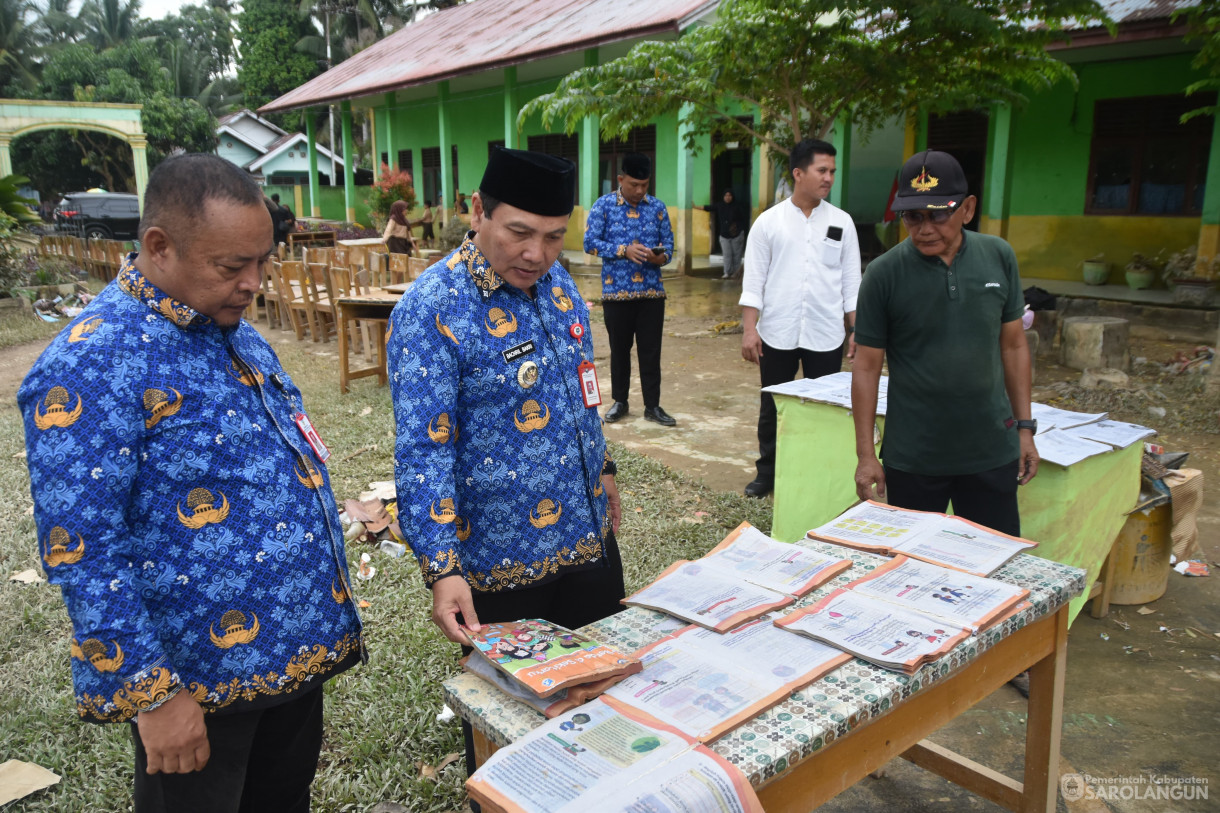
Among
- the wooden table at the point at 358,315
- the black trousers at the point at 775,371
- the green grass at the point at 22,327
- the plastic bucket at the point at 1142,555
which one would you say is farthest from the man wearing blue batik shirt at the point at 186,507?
the green grass at the point at 22,327

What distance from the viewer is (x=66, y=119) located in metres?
22.3

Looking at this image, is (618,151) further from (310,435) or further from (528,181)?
(310,435)

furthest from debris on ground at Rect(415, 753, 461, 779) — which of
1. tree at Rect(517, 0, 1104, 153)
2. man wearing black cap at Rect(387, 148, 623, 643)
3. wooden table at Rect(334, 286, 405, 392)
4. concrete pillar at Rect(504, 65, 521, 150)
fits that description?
concrete pillar at Rect(504, 65, 521, 150)

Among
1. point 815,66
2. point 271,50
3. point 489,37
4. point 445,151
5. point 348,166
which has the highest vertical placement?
point 271,50

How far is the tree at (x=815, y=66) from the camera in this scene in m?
7.05

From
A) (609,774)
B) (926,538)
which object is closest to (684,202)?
(926,538)

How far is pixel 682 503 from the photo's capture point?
5.08m

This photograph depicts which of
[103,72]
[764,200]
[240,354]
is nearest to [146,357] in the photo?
[240,354]

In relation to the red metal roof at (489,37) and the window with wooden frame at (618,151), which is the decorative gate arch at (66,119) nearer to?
the red metal roof at (489,37)

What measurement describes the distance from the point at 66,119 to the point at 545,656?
85.9 feet

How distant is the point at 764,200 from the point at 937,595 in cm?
1349

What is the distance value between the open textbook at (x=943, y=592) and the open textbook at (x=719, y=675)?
324 millimetres

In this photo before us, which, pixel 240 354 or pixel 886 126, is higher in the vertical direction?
pixel 886 126

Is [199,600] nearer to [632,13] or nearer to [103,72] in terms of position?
[632,13]
